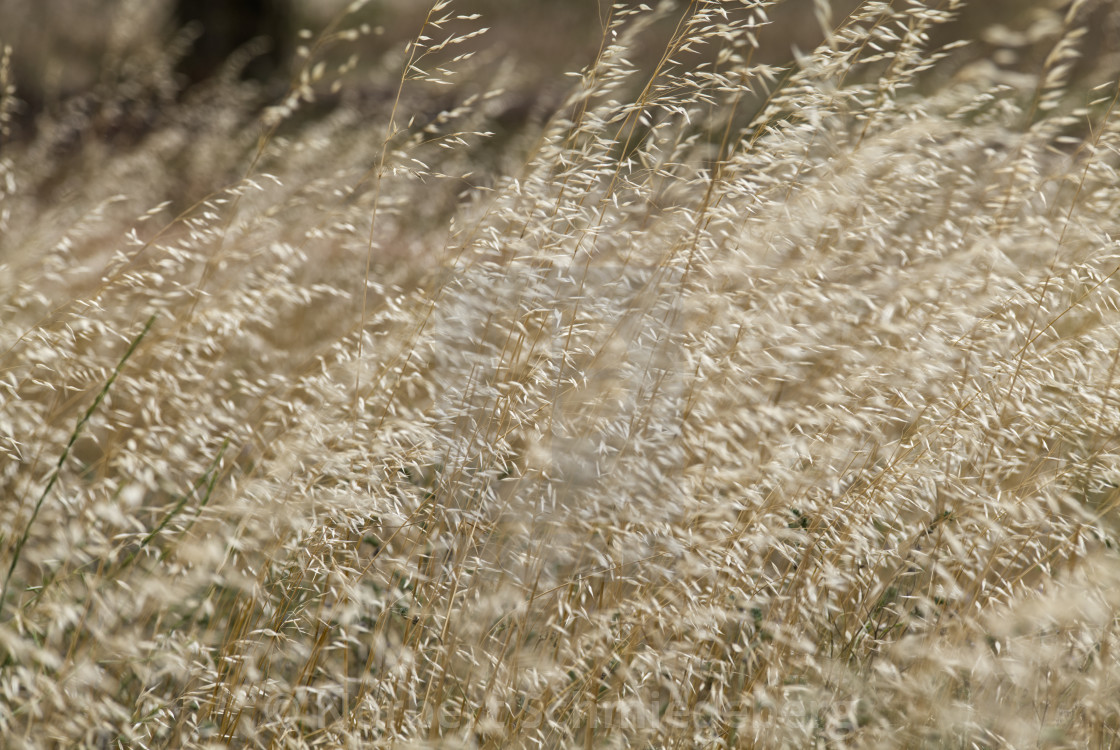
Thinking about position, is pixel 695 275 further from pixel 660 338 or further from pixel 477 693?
pixel 477 693

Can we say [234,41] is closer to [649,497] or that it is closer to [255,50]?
[255,50]

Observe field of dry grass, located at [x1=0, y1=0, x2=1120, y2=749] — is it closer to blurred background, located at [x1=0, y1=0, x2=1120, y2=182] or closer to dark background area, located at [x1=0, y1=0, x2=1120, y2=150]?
dark background area, located at [x1=0, y1=0, x2=1120, y2=150]

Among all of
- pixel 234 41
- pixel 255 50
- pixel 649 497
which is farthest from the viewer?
pixel 234 41

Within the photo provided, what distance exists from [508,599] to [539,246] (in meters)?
0.78

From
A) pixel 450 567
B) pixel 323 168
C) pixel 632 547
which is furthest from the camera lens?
pixel 323 168

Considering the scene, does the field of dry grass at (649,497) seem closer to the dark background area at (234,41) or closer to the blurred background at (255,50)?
the dark background area at (234,41)

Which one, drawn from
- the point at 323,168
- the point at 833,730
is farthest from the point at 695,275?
the point at 323,168

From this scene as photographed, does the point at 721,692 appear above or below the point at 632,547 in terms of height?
below

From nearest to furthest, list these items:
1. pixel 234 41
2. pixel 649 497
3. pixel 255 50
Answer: pixel 649 497
pixel 255 50
pixel 234 41

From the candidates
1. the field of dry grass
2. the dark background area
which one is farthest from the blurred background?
the field of dry grass

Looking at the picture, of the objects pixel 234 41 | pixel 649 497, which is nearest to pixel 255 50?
pixel 234 41

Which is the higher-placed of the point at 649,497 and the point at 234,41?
the point at 234,41

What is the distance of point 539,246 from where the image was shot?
1.82 metres

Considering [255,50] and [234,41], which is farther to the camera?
[234,41]
